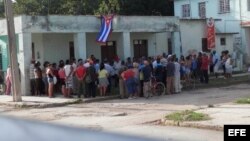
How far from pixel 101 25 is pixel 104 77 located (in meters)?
4.65

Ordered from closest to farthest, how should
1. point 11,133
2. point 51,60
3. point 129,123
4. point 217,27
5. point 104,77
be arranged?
point 11,133
point 129,123
point 104,77
point 51,60
point 217,27

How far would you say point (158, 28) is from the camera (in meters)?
25.5

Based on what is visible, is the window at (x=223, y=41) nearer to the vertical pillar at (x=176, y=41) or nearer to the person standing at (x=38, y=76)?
the vertical pillar at (x=176, y=41)

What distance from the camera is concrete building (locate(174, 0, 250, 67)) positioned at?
30.1 metres

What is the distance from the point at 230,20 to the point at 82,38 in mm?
14107

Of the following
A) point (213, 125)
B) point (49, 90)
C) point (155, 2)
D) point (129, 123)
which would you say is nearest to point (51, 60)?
point (49, 90)

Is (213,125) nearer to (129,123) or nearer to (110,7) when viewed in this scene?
(129,123)

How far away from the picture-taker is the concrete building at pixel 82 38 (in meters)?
20.9

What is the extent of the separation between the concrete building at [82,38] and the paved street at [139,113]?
4.23 meters

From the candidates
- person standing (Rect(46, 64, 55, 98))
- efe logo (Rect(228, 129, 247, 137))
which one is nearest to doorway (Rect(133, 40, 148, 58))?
person standing (Rect(46, 64, 55, 98))

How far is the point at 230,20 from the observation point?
33.0 metres

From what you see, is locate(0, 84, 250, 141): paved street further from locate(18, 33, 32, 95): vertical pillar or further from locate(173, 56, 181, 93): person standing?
locate(18, 33, 32, 95): vertical pillar

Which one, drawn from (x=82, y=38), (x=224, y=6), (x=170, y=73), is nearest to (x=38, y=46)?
(x=82, y=38)

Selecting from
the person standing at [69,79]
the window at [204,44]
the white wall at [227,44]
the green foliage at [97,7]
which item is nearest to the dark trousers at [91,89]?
the person standing at [69,79]
